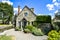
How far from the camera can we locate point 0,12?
4966cm

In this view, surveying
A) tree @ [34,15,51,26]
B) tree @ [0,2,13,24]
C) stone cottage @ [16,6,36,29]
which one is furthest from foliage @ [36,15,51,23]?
tree @ [0,2,13,24]

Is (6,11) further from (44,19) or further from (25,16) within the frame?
(44,19)

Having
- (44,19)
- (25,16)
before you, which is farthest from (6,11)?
(44,19)

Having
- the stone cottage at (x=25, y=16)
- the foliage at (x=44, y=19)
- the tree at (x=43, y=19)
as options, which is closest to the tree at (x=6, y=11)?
the stone cottage at (x=25, y=16)

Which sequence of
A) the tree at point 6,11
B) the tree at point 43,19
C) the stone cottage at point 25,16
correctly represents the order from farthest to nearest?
the tree at point 6,11, the stone cottage at point 25,16, the tree at point 43,19

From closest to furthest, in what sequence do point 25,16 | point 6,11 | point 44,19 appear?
point 44,19 < point 25,16 < point 6,11

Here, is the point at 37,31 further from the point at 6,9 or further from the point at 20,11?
the point at 6,9

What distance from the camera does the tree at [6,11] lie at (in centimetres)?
5006

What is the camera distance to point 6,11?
50844mm

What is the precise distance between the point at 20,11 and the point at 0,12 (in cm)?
1439

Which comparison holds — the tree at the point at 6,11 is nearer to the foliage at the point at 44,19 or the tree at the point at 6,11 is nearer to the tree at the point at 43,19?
the tree at the point at 43,19

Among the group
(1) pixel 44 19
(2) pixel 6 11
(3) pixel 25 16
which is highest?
(2) pixel 6 11

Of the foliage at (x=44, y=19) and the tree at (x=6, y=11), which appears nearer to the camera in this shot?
the foliage at (x=44, y=19)

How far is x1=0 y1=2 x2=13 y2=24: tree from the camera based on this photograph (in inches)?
1971
